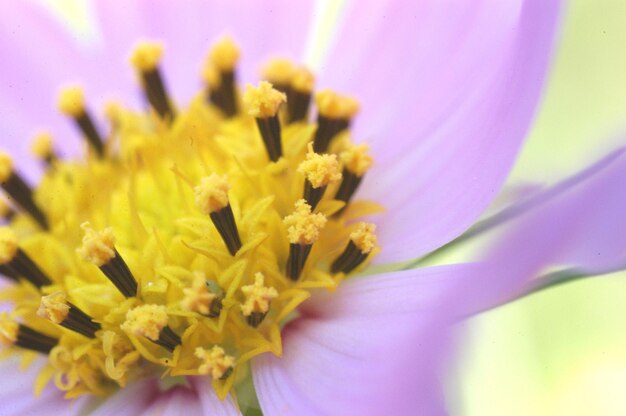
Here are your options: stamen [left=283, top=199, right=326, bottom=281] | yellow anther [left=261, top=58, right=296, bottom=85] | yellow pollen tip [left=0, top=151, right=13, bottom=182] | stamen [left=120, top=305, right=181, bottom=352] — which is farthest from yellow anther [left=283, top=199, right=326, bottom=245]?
yellow pollen tip [left=0, top=151, right=13, bottom=182]

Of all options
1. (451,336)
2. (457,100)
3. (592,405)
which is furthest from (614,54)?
(451,336)

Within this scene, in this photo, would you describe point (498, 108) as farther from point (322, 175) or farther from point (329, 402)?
point (329, 402)

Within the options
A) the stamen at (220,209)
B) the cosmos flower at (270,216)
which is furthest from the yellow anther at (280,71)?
the stamen at (220,209)

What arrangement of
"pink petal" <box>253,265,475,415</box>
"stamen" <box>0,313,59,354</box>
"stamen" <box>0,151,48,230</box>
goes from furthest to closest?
"stamen" <box>0,151,48,230</box>
"stamen" <box>0,313,59,354</box>
"pink petal" <box>253,265,475,415</box>

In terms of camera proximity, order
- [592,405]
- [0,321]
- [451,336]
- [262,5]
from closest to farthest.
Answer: [451,336] < [0,321] < [592,405] < [262,5]

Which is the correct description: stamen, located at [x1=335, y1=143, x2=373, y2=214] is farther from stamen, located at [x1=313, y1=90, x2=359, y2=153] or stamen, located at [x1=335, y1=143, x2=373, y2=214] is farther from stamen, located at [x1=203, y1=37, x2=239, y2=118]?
stamen, located at [x1=203, y1=37, x2=239, y2=118]
